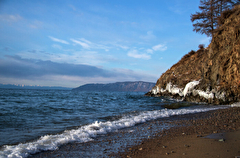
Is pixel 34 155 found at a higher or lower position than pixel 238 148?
lower

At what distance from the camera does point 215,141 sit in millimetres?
4551

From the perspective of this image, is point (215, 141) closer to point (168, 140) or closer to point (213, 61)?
point (168, 140)

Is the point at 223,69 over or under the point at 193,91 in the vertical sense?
over

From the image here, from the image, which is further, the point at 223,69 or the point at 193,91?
the point at 193,91

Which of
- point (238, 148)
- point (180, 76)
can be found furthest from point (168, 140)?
point (180, 76)

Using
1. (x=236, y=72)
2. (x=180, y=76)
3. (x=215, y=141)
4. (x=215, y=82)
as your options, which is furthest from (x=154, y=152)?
(x=180, y=76)

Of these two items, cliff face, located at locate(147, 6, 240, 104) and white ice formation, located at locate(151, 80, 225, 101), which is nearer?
cliff face, located at locate(147, 6, 240, 104)

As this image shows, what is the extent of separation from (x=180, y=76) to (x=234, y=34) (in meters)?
13.7

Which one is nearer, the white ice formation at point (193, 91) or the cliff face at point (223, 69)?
the cliff face at point (223, 69)

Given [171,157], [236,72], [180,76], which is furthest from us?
[180,76]

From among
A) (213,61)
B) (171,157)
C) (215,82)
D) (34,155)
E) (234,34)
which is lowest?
(34,155)

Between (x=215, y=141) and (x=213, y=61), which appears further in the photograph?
(x=213, y=61)

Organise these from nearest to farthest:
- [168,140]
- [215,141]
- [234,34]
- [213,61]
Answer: [215,141], [168,140], [234,34], [213,61]

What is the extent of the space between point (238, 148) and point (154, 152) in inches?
80.9
